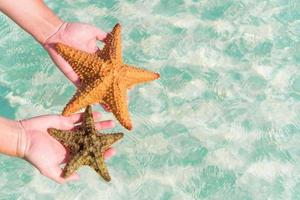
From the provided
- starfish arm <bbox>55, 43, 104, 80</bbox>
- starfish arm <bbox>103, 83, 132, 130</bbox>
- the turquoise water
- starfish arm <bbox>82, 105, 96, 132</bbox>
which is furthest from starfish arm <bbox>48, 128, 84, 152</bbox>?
the turquoise water

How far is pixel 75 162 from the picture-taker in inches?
187

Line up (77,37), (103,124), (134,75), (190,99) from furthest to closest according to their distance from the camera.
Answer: (190,99)
(77,37)
(103,124)
(134,75)

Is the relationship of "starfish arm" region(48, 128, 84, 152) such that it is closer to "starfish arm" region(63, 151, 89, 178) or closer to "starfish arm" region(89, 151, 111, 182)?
"starfish arm" region(63, 151, 89, 178)

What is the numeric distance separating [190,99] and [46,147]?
247cm

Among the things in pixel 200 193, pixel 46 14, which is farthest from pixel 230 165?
pixel 46 14

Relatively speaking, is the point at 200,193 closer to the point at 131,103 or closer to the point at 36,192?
the point at 131,103

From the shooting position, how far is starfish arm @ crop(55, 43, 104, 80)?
495 centimetres

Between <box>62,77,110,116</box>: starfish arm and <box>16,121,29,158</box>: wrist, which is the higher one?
<box>62,77,110,116</box>: starfish arm

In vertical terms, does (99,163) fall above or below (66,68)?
below

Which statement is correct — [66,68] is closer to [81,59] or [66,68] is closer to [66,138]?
[81,59]

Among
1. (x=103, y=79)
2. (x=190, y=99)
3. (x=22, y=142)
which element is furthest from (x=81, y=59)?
(x=190, y=99)

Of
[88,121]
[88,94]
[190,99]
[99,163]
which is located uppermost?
[88,94]

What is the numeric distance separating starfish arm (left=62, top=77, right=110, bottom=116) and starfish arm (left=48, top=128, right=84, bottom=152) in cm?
20

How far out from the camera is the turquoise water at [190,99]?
6.22 metres
